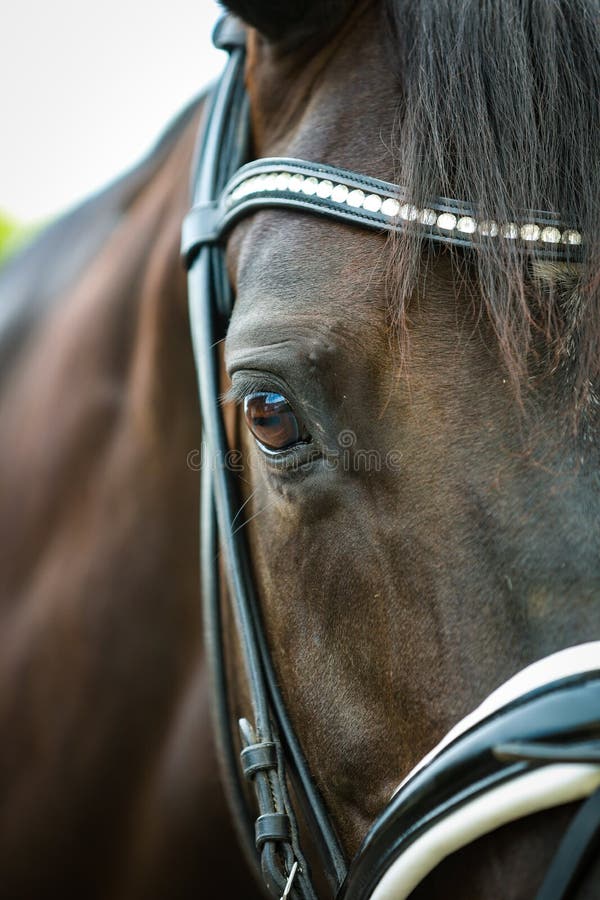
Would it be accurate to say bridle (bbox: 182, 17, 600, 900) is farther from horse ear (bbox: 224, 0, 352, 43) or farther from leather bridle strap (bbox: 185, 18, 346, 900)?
horse ear (bbox: 224, 0, 352, 43)

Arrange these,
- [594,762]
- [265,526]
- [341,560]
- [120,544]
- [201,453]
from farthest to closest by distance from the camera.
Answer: [120,544]
[201,453]
[265,526]
[341,560]
[594,762]

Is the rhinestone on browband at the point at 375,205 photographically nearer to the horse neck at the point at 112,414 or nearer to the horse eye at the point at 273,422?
the horse eye at the point at 273,422

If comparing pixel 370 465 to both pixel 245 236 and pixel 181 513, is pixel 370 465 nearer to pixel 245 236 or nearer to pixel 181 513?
pixel 245 236

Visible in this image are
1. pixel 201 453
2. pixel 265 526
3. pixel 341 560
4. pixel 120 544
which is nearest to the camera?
pixel 341 560

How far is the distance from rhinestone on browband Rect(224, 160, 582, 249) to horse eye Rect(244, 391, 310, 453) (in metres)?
0.25

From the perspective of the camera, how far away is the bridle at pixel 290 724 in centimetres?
82

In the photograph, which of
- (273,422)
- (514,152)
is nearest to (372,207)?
(514,152)

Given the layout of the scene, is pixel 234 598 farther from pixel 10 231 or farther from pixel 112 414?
pixel 10 231

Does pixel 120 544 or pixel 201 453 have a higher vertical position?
pixel 201 453

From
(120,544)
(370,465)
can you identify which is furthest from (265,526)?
(120,544)

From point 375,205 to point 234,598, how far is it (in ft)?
1.93

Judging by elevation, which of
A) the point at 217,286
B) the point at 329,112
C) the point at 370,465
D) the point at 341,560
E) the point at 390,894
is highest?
the point at 329,112

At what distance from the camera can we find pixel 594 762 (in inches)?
31.4

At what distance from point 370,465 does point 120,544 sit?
3.15ft
